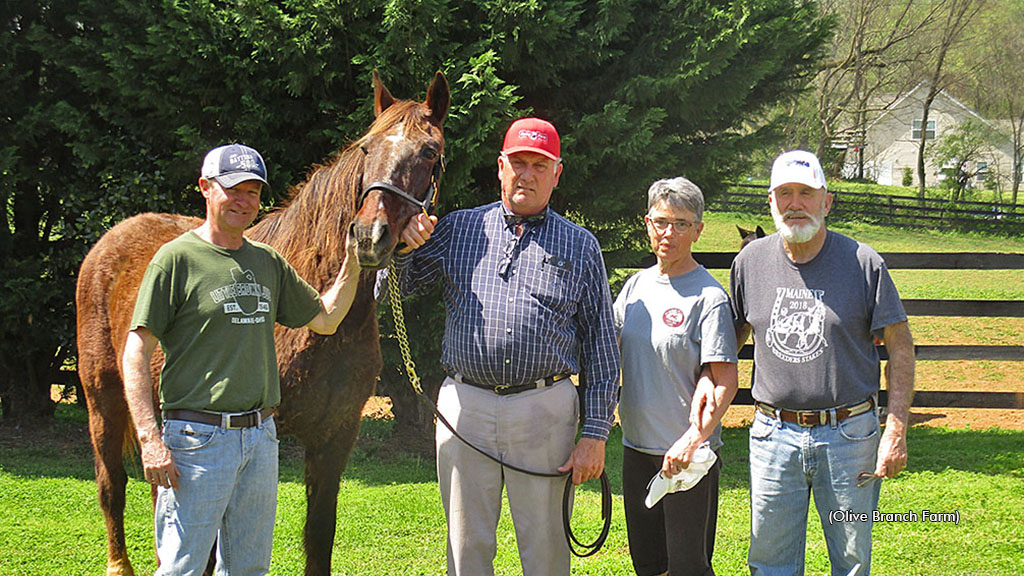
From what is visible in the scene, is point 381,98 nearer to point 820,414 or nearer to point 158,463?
point 158,463

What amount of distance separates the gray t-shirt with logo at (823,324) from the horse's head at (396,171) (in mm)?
Answer: 1387

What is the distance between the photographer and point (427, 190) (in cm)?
314

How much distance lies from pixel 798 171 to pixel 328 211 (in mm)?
1911

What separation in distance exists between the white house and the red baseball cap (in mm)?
39249

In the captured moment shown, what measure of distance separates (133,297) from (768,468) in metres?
3.12

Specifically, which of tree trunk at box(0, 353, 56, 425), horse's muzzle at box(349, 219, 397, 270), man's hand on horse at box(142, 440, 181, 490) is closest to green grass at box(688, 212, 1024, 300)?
tree trunk at box(0, 353, 56, 425)

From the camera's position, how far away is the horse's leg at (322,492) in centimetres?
365

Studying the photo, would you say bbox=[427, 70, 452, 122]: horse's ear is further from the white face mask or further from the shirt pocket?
the white face mask

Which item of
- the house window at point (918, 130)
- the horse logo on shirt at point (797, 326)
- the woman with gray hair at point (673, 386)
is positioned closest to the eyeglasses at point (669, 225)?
the woman with gray hair at point (673, 386)

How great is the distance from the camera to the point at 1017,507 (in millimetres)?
5387

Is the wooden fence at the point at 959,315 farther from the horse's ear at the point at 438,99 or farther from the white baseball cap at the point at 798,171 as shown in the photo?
the horse's ear at the point at 438,99

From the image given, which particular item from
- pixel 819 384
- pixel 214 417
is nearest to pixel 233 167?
pixel 214 417

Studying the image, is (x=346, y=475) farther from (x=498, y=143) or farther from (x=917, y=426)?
(x=917, y=426)

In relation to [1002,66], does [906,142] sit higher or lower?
lower
